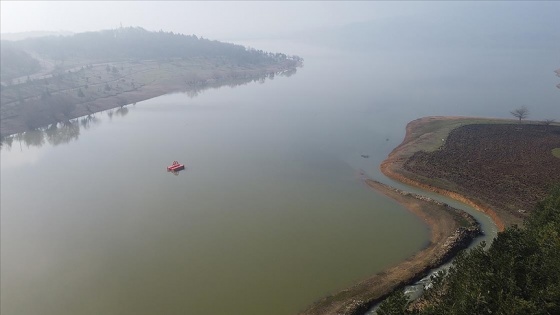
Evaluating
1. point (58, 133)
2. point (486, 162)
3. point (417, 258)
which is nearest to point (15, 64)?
point (58, 133)

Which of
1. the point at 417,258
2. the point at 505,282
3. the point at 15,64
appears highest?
the point at 15,64

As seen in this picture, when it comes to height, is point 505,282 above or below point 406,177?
above

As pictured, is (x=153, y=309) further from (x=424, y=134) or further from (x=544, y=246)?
(x=424, y=134)

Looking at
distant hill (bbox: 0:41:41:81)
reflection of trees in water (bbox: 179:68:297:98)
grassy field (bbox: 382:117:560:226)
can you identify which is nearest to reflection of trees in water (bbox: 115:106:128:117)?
reflection of trees in water (bbox: 179:68:297:98)

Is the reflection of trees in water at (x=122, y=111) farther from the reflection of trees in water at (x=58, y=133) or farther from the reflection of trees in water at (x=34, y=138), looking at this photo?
the reflection of trees in water at (x=34, y=138)

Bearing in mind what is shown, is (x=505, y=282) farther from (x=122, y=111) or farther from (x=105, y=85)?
(x=105, y=85)
